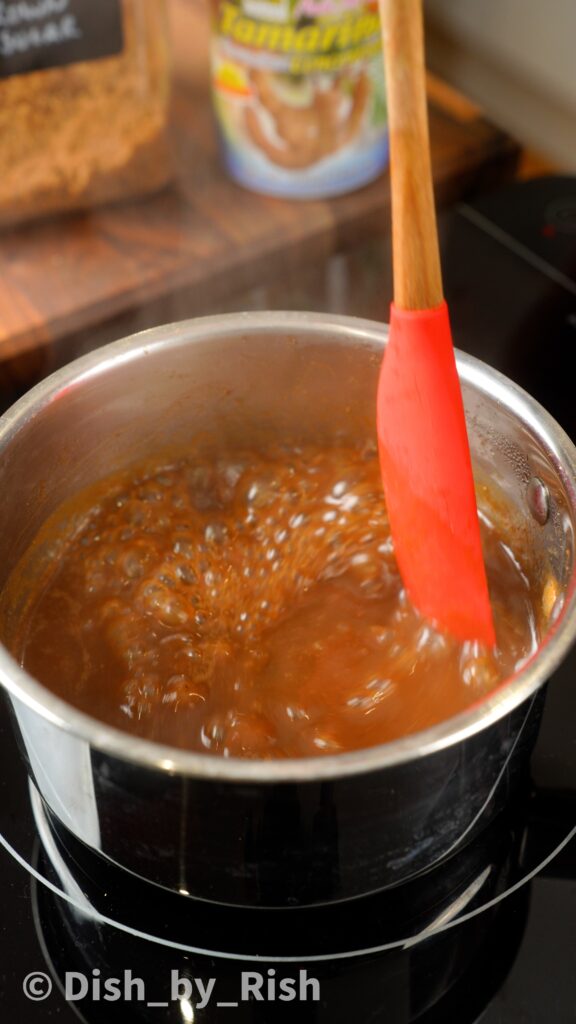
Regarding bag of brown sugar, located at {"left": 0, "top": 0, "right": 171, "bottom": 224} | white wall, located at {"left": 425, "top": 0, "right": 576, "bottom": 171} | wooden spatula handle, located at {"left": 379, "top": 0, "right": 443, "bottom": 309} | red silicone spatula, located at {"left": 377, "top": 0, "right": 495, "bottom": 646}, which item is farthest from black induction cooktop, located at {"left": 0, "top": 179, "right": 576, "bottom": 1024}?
white wall, located at {"left": 425, "top": 0, "right": 576, "bottom": 171}

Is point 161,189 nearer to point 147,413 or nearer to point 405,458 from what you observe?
point 147,413

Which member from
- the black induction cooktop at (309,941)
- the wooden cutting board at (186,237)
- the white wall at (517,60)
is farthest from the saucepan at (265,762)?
the white wall at (517,60)

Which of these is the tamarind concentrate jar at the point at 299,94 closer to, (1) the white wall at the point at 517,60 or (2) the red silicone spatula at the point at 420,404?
(1) the white wall at the point at 517,60

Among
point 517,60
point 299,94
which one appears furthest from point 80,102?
point 517,60

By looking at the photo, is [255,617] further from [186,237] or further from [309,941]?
[186,237]
